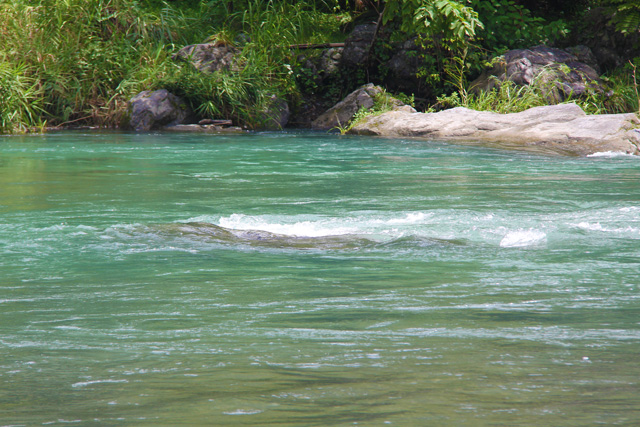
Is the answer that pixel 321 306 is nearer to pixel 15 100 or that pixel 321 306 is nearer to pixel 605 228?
pixel 605 228

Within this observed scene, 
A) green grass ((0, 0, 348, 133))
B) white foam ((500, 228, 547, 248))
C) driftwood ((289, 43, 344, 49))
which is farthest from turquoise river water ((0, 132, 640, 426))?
driftwood ((289, 43, 344, 49))

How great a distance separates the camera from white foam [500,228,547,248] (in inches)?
180

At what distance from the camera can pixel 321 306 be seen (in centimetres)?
Answer: 327

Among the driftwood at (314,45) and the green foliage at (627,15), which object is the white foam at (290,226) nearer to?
the green foliage at (627,15)

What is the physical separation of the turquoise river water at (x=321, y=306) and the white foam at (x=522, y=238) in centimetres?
2

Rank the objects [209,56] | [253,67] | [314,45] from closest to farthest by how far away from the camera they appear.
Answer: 1. [253,67]
2. [209,56]
3. [314,45]

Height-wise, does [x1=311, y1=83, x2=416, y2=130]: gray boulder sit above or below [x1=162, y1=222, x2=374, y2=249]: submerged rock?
above

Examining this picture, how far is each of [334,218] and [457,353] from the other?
310 centimetres

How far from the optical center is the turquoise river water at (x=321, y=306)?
2.16 metres

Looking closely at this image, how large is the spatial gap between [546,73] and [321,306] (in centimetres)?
1227

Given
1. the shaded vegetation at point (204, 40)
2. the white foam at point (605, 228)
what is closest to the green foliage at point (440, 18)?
the shaded vegetation at point (204, 40)

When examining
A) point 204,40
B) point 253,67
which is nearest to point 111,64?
point 204,40

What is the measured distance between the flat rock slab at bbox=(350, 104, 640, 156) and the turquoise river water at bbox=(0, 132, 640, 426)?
3.57 metres

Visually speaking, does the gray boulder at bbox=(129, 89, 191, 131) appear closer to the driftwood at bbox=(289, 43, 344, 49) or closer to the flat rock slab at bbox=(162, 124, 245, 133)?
the flat rock slab at bbox=(162, 124, 245, 133)
